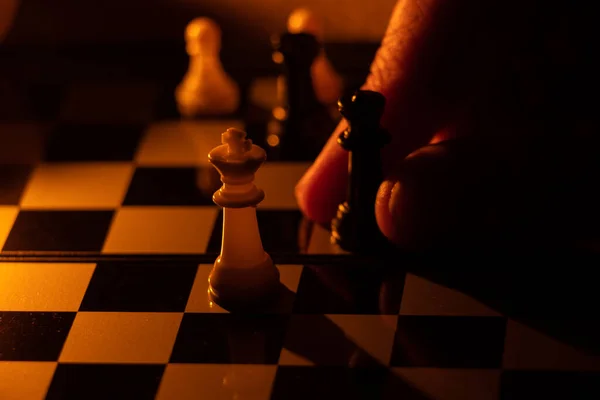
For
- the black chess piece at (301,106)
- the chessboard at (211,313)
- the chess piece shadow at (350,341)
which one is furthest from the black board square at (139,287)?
the black chess piece at (301,106)

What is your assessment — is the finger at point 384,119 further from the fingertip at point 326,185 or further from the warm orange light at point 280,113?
the warm orange light at point 280,113

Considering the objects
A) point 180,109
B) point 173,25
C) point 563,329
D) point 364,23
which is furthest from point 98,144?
point 563,329

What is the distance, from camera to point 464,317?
1.42 m

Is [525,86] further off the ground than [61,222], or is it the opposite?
[525,86]

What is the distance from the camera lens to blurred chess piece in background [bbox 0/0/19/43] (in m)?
2.34

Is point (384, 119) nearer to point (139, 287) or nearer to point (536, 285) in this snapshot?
point (536, 285)

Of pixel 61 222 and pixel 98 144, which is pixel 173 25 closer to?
pixel 98 144

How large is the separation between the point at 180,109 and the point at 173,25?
318 mm

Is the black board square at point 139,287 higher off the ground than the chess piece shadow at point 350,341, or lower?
lower

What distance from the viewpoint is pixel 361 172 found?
1547mm

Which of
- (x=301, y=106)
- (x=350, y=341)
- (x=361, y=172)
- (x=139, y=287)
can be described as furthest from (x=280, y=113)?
(x=350, y=341)

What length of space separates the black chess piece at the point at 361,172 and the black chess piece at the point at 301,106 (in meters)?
0.36

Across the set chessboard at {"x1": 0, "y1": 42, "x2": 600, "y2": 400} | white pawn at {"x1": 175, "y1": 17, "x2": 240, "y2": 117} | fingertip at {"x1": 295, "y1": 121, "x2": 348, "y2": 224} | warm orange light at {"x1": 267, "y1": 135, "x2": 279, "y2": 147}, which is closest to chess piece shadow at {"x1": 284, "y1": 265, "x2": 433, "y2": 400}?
chessboard at {"x1": 0, "y1": 42, "x2": 600, "y2": 400}

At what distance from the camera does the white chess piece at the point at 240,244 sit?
54.8 inches
